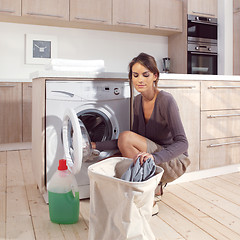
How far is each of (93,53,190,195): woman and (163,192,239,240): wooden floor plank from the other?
166mm

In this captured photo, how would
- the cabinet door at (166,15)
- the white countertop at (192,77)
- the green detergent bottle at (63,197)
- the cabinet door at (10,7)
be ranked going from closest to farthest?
the green detergent bottle at (63,197), the white countertop at (192,77), the cabinet door at (10,7), the cabinet door at (166,15)

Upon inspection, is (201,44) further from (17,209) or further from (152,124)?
(17,209)

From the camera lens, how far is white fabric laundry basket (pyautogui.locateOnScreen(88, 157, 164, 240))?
3.55 feet

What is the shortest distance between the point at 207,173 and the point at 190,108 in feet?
1.93

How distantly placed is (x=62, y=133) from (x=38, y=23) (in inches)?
99.5

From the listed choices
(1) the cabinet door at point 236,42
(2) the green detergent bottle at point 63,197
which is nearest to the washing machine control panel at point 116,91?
(2) the green detergent bottle at point 63,197

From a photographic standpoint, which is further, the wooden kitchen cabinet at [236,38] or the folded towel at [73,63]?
the wooden kitchen cabinet at [236,38]

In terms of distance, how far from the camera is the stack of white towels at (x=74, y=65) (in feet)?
6.07

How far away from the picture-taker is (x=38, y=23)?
12.5 feet

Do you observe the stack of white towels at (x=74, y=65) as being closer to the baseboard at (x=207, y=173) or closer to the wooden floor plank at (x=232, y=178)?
the baseboard at (x=207, y=173)

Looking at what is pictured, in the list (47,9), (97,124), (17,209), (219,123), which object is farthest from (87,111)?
(47,9)

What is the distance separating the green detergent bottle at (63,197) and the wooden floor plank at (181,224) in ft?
1.63

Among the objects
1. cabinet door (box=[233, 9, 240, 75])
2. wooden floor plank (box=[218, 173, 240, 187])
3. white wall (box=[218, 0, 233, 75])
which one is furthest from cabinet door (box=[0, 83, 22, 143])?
cabinet door (box=[233, 9, 240, 75])

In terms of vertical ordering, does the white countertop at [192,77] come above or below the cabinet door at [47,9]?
below
